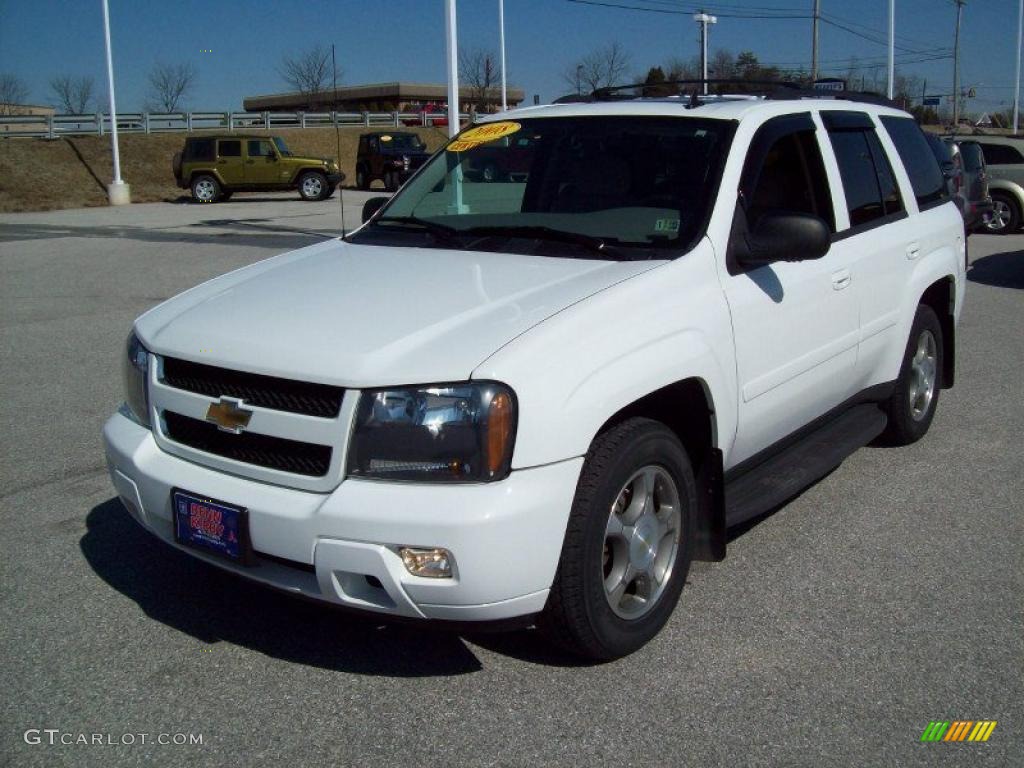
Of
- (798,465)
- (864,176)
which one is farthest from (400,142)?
(798,465)

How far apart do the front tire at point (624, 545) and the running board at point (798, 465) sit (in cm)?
31

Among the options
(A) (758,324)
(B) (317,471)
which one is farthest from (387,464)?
(A) (758,324)

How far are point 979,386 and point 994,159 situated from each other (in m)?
11.9

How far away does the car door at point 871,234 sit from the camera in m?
4.98

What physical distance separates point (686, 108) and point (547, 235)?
2.93 ft

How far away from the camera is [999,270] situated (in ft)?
45.7

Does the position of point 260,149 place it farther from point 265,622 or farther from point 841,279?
point 265,622

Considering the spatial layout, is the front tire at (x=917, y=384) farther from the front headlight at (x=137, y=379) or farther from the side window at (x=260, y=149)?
the side window at (x=260, y=149)

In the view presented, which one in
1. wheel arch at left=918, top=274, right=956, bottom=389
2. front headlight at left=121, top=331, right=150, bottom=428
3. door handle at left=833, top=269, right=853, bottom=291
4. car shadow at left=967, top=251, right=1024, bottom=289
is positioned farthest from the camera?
car shadow at left=967, top=251, right=1024, bottom=289

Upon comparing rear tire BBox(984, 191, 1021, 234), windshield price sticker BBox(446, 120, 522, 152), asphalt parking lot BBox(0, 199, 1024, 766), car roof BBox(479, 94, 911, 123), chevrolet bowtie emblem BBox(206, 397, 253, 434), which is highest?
car roof BBox(479, 94, 911, 123)

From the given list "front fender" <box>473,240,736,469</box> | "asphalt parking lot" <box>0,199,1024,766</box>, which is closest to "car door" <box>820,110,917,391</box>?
"asphalt parking lot" <box>0,199,1024,766</box>

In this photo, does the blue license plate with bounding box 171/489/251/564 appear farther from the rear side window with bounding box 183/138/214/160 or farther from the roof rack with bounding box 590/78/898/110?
the rear side window with bounding box 183/138/214/160

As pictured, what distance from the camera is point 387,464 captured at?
3070mm

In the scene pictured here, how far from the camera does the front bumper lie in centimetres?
298
